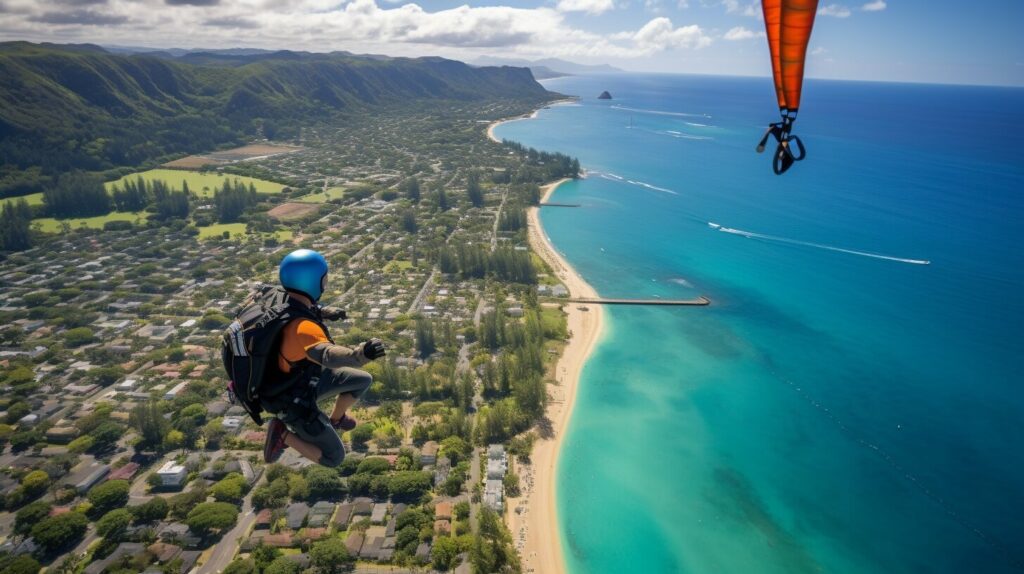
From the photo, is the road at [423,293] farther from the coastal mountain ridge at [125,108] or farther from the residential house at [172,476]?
the coastal mountain ridge at [125,108]

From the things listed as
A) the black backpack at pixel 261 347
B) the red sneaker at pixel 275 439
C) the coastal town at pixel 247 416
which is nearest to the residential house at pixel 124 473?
the coastal town at pixel 247 416

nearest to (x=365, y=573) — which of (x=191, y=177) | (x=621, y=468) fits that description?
(x=621, y=468)

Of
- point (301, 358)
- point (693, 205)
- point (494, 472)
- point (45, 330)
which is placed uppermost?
point (301, 358)

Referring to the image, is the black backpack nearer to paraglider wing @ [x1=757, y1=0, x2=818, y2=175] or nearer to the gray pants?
the gray pants

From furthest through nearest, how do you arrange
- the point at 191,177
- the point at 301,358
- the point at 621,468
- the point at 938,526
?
the point at 191,177 → the point at 621,468 → the point at 938,526 → the point at 301,358

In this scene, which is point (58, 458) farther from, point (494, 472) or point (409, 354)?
point (494, 472)

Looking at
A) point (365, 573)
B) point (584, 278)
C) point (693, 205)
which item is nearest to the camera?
point (365, 573)

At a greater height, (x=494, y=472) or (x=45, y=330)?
(x=494, y=472)
